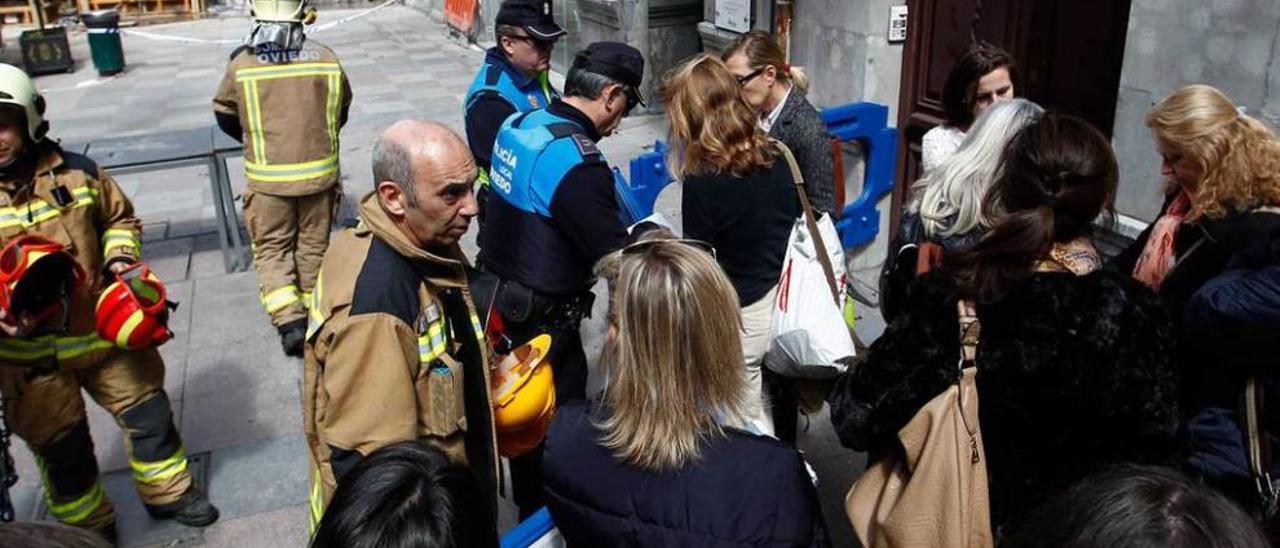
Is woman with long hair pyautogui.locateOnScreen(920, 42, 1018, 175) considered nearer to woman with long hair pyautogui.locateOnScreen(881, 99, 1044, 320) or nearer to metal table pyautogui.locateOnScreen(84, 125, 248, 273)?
woman with long hair pyautogui.locateOnScreen(881, 99, 1044, 320)

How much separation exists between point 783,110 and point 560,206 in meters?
1.27

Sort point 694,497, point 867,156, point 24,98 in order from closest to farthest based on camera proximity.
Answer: point 694,497 → point 24,98 → point 867,156

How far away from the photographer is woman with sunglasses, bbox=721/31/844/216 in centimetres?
393

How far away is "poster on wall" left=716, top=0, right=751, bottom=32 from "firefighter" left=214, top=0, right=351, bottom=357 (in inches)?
126

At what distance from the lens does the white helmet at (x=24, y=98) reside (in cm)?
321

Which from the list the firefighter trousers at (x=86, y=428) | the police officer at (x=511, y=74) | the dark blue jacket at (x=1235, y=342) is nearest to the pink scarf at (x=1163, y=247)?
the dark blue jacket at (x=1235, y=342)

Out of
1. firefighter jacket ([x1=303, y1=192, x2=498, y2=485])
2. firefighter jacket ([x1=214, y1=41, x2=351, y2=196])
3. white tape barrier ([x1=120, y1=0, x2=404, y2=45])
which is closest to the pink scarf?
firefighter jacket ([x1=303, y1=192, x2=498, y2=485])

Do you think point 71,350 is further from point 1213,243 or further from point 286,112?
point 1213,243

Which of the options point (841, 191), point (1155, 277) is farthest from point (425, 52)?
point (1155, 277)

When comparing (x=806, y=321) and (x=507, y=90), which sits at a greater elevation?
(x=507, y=90)

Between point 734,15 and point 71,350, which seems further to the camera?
point 734,15

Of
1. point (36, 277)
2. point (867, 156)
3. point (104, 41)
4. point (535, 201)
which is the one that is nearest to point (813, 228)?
point (535, 201)

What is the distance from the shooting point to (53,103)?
13234 millimetres

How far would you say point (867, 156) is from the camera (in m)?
6.32
